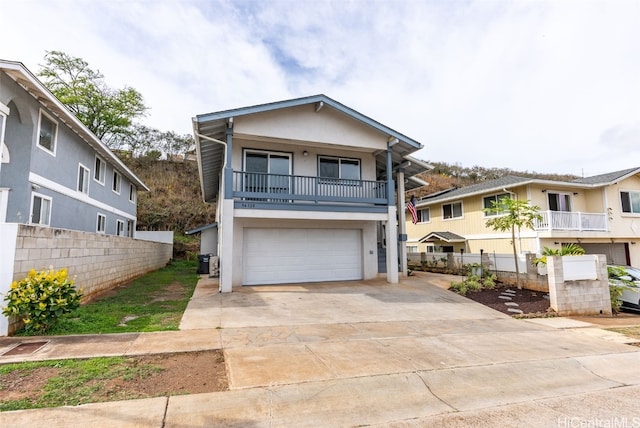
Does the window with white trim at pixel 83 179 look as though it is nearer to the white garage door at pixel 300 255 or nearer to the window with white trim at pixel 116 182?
the window with white trim at pixel 116 182

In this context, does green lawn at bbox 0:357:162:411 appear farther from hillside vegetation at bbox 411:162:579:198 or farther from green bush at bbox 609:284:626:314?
hillside vegetation at bbox 411:162:579:198

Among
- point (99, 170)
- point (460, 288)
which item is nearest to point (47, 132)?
point (99, 170)

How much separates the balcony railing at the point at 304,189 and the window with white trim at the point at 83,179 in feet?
24.4

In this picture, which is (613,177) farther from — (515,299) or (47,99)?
(47,99)

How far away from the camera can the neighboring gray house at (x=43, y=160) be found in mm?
9203

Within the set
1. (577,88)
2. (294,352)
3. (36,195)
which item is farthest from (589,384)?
(36,195)

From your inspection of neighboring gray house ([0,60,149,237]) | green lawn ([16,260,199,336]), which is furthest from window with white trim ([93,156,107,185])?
green lawn ([16,260,199,336])

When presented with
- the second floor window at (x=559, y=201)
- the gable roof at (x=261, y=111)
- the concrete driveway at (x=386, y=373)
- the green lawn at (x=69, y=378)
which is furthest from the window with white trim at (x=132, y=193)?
the second floor window at (x=559, y=201)

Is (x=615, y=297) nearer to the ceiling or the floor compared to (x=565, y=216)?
nearer to the floor

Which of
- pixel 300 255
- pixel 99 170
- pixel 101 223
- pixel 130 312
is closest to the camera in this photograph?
pixel 130 312

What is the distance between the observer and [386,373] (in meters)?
4.51

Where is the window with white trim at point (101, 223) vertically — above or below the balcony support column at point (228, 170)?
below

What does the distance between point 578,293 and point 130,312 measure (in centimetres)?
1242

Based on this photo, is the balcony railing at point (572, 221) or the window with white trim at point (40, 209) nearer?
the window with white trim at point (40, 209)
